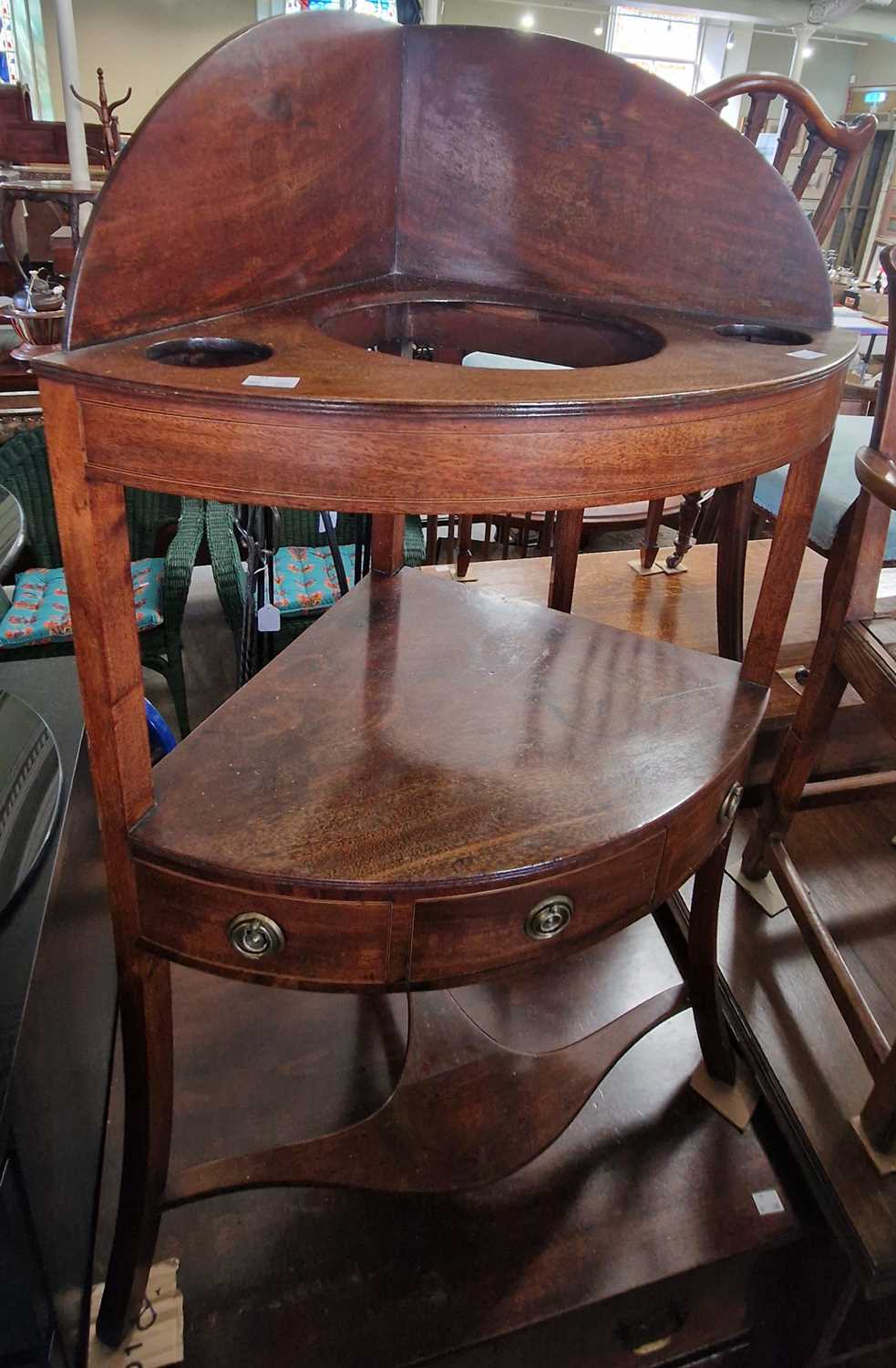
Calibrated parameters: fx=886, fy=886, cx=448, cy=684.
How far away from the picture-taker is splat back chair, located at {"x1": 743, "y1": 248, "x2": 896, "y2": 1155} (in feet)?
3.23

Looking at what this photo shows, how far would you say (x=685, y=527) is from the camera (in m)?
1.79

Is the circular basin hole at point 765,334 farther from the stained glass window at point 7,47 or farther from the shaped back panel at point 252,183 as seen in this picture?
the stained glass window at point 7,47

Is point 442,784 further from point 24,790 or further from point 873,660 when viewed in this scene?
point 873,660

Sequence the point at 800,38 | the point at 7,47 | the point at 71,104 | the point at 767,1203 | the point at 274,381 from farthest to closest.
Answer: the point at 800,38
the point at 7,47
the point at 71,104
the point at 767,1203
the point at 274,381

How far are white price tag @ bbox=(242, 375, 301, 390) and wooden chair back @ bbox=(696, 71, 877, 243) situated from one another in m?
0.81

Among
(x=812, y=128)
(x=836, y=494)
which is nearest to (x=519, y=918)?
(x=812, y=128)

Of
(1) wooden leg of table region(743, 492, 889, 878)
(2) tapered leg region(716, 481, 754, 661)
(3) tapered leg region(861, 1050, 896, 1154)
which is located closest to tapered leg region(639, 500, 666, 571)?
(2) tapered leg region(716, 481, 754, 661)

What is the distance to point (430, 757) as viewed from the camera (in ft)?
2.62

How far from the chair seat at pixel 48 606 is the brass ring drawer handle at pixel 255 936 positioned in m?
1.68

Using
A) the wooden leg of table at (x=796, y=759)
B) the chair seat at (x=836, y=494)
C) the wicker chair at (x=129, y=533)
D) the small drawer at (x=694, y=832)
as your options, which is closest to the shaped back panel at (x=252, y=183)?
the small drawer at (x=694, y=832)

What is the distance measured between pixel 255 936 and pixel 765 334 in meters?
0.70

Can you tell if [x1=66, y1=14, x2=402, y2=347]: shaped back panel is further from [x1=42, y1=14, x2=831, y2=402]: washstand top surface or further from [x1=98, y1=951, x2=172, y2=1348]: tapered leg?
[x1=98, y1=951, x2=172, y2=1348]: tapered leg

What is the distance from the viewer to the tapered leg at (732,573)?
1.32 meters

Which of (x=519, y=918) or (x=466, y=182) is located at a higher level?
(x=466, y=182)
